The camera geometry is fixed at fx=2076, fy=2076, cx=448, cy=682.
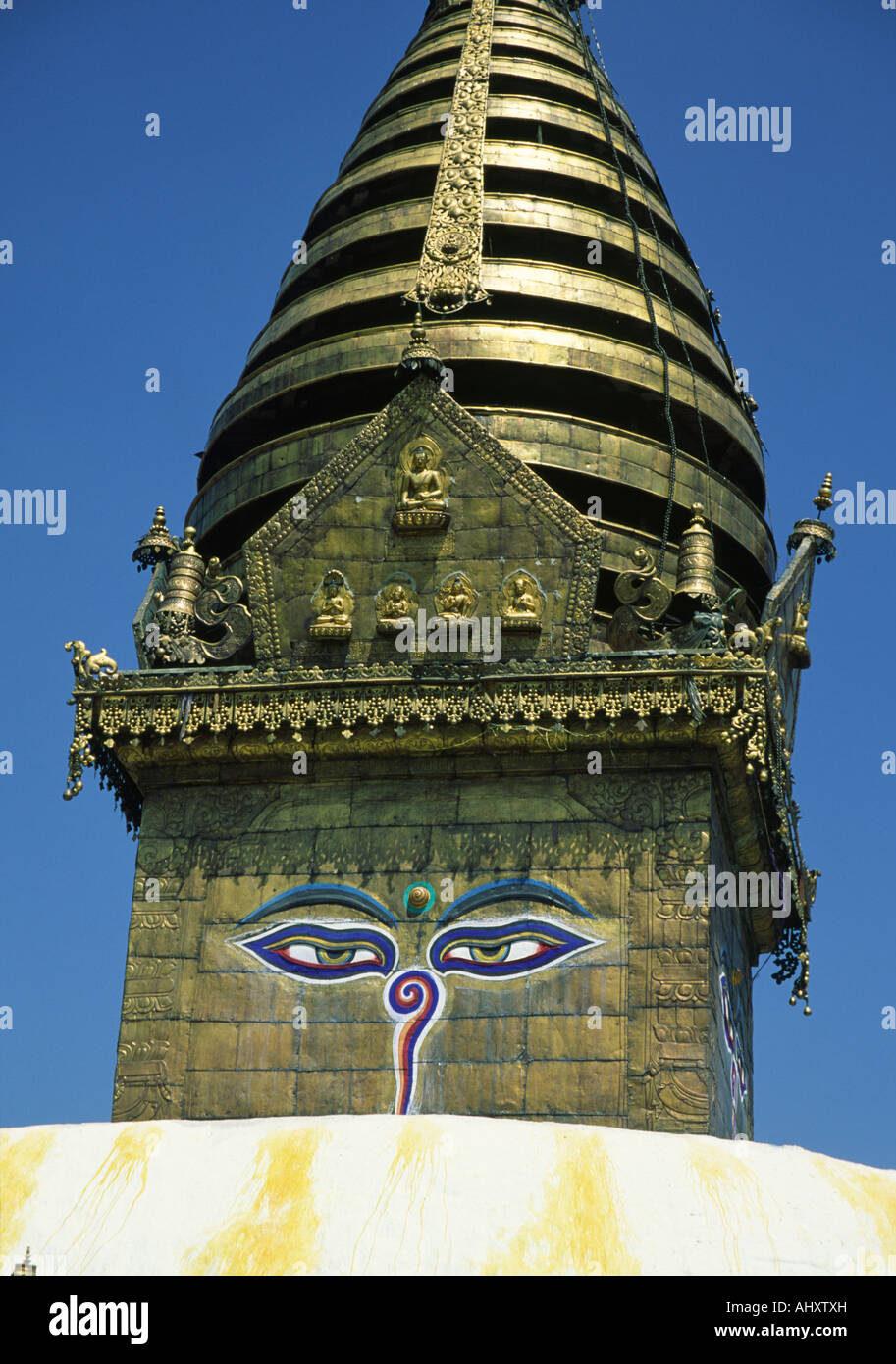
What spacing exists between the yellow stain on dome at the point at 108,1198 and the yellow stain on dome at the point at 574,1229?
314 cm

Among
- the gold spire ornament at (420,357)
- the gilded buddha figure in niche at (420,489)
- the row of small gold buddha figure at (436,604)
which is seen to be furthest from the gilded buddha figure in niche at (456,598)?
the gold spire ornament at (420,357)

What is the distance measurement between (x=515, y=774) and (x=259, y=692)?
10.6 feet

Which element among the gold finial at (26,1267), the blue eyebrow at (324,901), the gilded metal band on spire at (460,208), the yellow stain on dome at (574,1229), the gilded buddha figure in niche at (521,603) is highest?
the gilded metal band on spire at (460,208)

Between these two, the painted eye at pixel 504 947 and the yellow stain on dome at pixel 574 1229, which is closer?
the yellow stain on dome at pixel 574 1229

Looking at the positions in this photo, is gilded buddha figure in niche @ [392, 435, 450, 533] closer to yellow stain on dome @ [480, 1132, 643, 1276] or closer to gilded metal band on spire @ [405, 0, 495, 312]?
gilded metal band on spire @ [405, 0, 495, 312]

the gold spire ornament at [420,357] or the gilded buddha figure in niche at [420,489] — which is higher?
the gold spire ornament at [420,357]

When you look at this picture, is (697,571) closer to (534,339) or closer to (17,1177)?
(534,339)

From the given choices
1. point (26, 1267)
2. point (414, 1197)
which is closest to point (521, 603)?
point (414, 1197)

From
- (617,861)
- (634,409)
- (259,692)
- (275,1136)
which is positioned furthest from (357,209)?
(275,1136)

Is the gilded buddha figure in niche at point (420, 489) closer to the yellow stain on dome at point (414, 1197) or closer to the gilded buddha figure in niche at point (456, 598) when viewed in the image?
the gilded buddha figure in niche at point (456, 598)

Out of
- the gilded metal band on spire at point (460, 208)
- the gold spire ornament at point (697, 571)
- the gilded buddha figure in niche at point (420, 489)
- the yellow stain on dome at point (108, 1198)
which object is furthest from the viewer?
the gilded metal band on spire at point (460, 208)

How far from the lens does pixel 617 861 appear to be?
77.7 feet

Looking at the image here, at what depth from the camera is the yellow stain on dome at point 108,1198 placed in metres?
16.5
